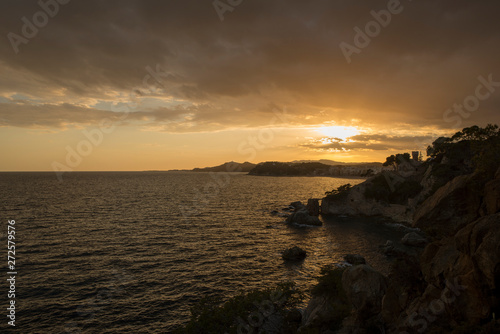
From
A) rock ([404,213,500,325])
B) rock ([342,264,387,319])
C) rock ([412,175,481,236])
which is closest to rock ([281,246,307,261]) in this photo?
rock ([342,264,387,319])

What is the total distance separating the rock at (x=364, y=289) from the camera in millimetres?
19156

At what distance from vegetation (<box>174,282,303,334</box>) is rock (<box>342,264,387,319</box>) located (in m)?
6.01

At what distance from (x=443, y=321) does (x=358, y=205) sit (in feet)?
238

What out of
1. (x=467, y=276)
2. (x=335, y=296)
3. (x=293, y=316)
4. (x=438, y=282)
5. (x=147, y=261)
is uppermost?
(x=467, y=276)

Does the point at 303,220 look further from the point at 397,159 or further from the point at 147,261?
the point at 397,159

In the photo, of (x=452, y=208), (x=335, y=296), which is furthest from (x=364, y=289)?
(x=452, y=208)

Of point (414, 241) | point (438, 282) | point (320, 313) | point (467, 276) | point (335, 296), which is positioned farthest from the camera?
point (414, 241)

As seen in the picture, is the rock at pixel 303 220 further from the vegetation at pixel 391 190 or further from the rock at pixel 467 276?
the rock at pixel 467 276

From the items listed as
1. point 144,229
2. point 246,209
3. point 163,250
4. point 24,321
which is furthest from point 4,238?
point 246,209

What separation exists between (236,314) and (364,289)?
982 centimetres

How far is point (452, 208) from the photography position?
16641 millimetres

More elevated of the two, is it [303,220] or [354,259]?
[303,220]

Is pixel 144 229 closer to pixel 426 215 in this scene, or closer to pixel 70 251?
pixel 70 251

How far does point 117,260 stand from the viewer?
40.7m
